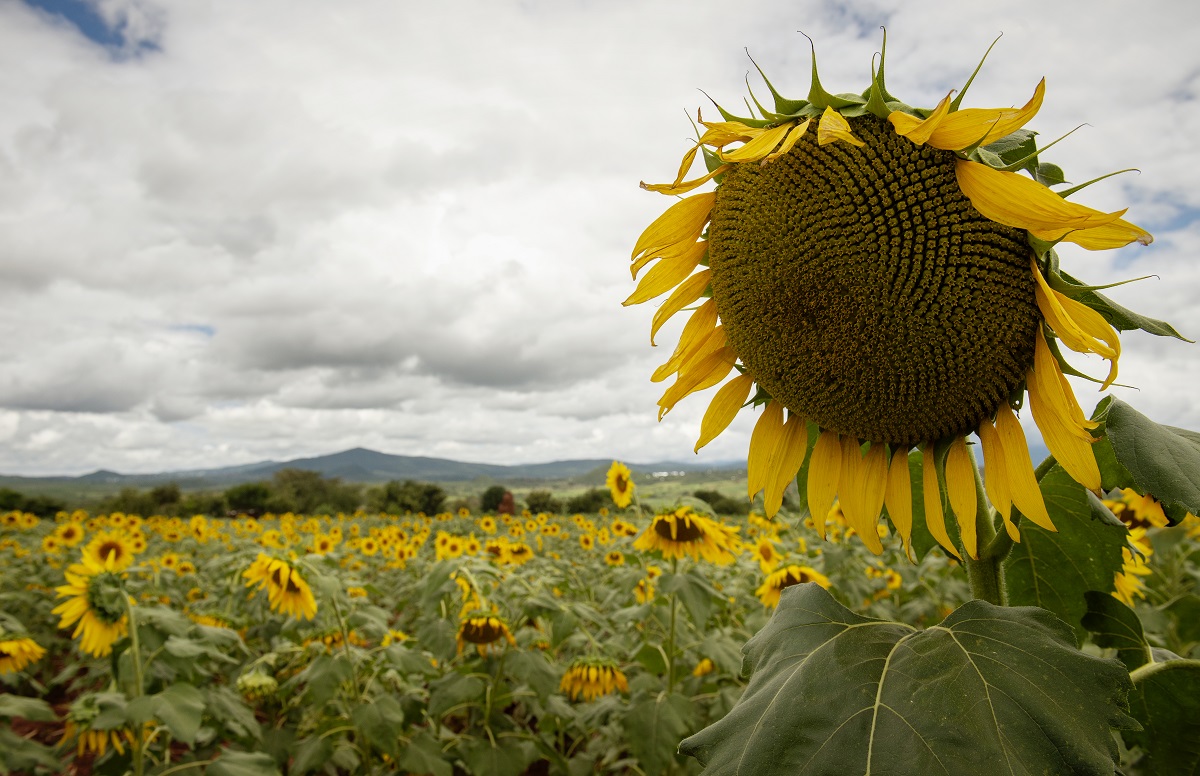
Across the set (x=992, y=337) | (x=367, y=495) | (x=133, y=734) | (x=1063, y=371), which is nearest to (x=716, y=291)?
(x=992, y=337)

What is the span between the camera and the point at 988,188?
1.21 m

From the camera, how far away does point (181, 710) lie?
3.59 meters

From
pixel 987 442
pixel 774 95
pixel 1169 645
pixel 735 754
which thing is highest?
pixel 774 95

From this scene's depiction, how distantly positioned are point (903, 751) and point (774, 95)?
3.94 ft

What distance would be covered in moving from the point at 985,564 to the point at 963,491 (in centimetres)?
17

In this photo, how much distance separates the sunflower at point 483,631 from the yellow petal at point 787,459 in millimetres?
3453

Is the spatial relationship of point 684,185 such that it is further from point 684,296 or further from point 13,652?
point 13,652

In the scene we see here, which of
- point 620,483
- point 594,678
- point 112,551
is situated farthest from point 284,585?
point 112,551

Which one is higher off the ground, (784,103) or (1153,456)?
(784,103)

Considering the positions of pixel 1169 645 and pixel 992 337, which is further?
pixel 1169 645

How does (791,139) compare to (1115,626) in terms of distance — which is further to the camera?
(1115,626)

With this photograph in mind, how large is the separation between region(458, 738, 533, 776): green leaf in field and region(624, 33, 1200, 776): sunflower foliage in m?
3.55

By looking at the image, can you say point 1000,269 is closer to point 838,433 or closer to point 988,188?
point 988,188

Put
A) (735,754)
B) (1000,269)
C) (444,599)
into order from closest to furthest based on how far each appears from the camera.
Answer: (735,754) < (1000,269) < (444,599)
